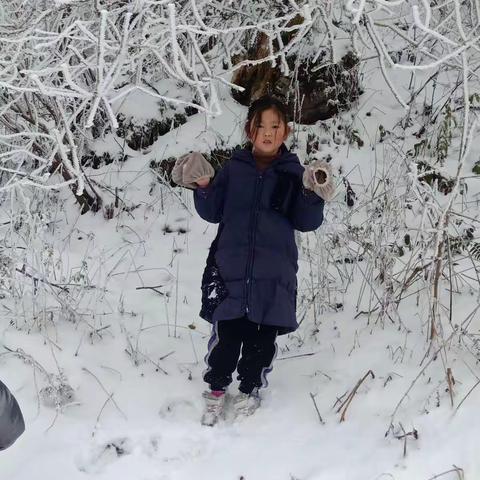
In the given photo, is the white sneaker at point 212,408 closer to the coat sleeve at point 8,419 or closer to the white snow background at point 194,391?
the white snow background at point 194,391

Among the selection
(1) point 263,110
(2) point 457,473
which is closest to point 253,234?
(1) point 263,110

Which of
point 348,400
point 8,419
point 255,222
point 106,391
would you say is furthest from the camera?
point 106,391

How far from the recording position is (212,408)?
2.69 meters

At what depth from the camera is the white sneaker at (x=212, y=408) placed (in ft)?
8.71

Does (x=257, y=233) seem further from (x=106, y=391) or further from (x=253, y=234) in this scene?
(x=106, y=391)

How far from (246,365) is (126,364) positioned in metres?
0.66

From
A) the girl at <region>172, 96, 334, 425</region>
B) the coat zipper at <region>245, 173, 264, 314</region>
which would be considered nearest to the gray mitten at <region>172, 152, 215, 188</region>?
the girl at <region>172, 96, 334, 425</region>

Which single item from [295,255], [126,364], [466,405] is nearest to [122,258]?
[126,364]

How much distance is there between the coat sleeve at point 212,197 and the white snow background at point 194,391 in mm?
857

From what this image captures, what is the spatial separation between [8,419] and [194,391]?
3.35 ft

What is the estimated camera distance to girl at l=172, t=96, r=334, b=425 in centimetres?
244

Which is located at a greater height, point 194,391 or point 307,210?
point 307,210

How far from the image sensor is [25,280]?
11.0 ft

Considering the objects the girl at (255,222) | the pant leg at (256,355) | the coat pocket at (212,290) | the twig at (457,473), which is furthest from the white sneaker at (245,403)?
the twig at (457,473)
